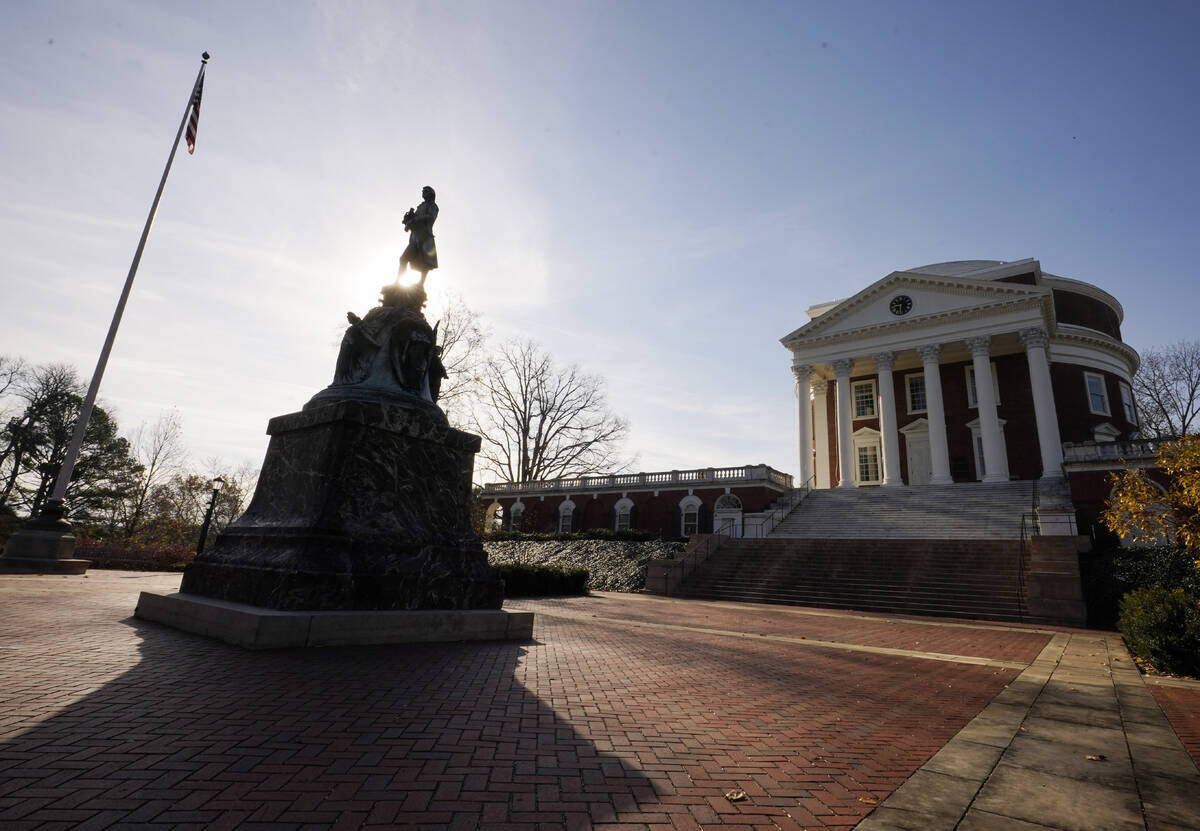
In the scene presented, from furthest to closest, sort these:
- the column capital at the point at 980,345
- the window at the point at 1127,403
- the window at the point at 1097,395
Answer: the window at the point at 1127,403 < the window at the point at 1097,395 < the column capital at the point at 980,345

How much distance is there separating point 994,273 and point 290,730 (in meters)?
45.0

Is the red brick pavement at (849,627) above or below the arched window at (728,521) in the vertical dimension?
below

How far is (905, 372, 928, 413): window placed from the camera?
35406mm

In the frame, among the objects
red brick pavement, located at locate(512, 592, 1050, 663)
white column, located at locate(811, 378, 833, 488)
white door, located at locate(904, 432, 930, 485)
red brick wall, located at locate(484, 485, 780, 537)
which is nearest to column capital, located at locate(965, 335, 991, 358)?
white door, located at locate(904, 432, 930, 485)

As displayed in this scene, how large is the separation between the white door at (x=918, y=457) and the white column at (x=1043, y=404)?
18.3 feet

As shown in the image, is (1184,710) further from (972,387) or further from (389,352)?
(972,387)

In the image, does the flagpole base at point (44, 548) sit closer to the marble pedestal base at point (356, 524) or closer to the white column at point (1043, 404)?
the marble pedestal base at point (356, 524)

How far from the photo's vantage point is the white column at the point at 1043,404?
27766mm

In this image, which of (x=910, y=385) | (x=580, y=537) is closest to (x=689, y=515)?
(x=580, y=537)

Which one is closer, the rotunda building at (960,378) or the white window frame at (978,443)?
the rotunda building at (960,378)

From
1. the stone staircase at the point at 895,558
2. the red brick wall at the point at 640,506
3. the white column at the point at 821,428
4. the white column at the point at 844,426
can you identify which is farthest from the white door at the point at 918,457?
the red brick wall at the point at 640,506

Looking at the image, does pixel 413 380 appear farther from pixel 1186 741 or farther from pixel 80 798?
pixel 1186 741

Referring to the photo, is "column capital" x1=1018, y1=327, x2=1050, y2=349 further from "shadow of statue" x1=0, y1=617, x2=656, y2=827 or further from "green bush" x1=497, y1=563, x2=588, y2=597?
"shadow of statue" x1=0, y1=617, x2=656, y2=827

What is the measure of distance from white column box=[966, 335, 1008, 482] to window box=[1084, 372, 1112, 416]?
625 centimetres
